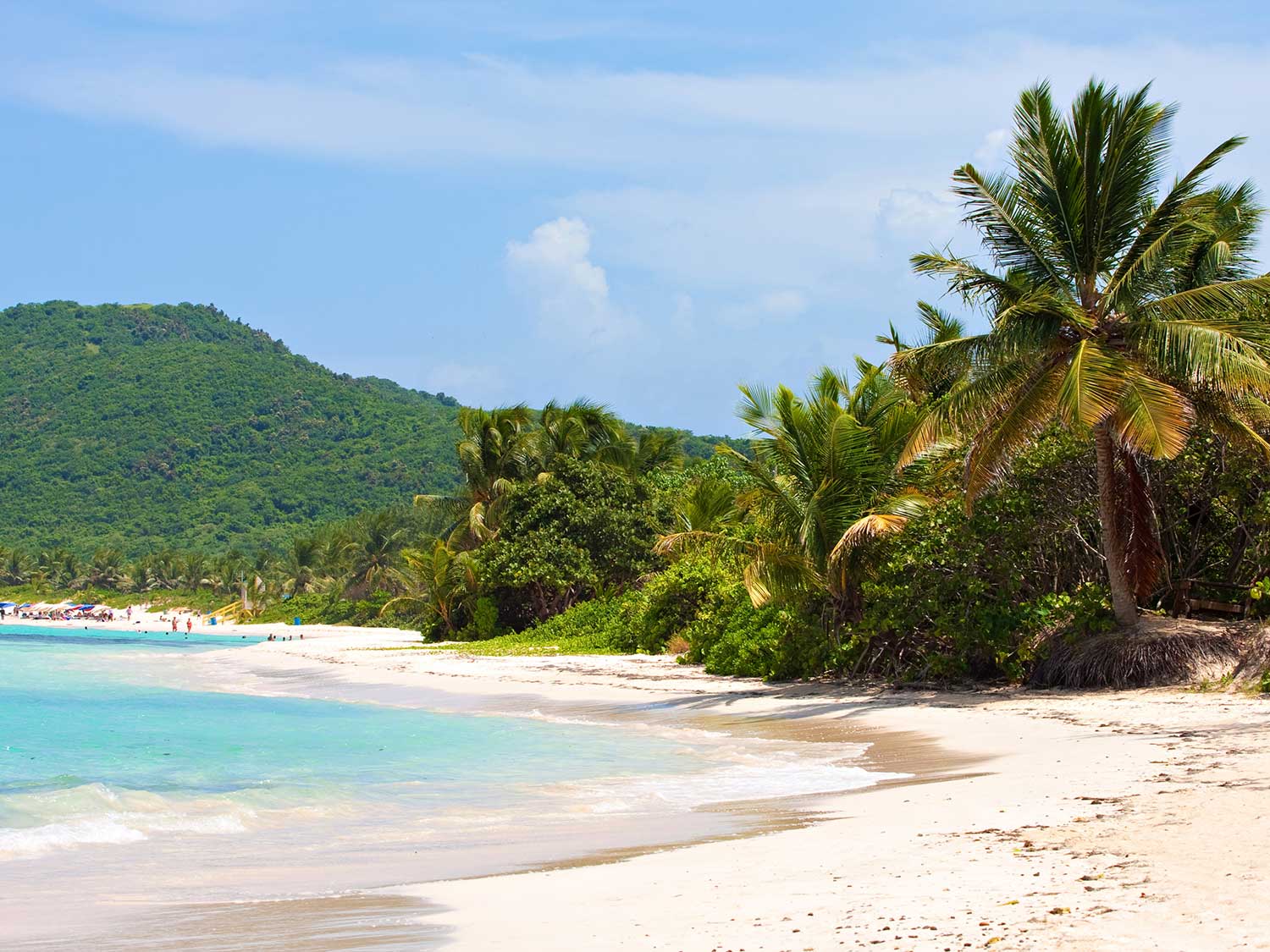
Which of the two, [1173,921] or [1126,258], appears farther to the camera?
[1126,258]

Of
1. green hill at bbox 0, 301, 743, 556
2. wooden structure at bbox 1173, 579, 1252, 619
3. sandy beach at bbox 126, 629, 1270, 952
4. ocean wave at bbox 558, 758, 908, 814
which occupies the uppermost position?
green hill at bbox 0, 301, 743, 556

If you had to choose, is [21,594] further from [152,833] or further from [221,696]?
[152,833]

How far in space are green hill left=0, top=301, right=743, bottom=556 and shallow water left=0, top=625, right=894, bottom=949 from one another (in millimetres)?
81414

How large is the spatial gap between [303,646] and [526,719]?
29.5 metres

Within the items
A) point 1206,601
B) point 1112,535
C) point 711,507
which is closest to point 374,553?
point 711,507

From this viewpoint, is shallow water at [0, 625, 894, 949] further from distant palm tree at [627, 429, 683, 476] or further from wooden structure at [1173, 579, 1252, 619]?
distant palm tree at [627, 429, 683, 476]

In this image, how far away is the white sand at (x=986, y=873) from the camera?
15.4ft

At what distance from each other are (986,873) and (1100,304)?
424 inches

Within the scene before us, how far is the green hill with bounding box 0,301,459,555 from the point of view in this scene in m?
124

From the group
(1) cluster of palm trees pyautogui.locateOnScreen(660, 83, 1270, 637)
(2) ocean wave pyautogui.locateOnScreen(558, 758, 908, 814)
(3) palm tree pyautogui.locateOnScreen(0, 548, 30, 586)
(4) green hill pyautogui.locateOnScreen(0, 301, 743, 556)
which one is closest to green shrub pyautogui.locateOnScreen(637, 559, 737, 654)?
(1) cluster of palm trees pyautogui.locateOnScreen(660, 83, 1270, 637)

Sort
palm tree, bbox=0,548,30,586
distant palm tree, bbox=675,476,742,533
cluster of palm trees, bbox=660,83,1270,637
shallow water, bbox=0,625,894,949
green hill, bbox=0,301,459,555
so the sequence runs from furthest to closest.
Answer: green hill, bbox=0,301,459,555, palm tree, bbox=0,548,30,586, distant palm tree, bbox=675,476,742,533, cluster of palm trees, bbox=660,83,1270,637, shallow water, bbox=0,625,894,949

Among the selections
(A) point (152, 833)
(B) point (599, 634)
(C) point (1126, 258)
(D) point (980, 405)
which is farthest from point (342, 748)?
(B) point (599, 634)

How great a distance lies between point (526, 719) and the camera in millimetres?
16438

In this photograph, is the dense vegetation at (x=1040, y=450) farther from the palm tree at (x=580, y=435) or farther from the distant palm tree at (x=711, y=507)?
the palm tree at (x=580, y=435)
